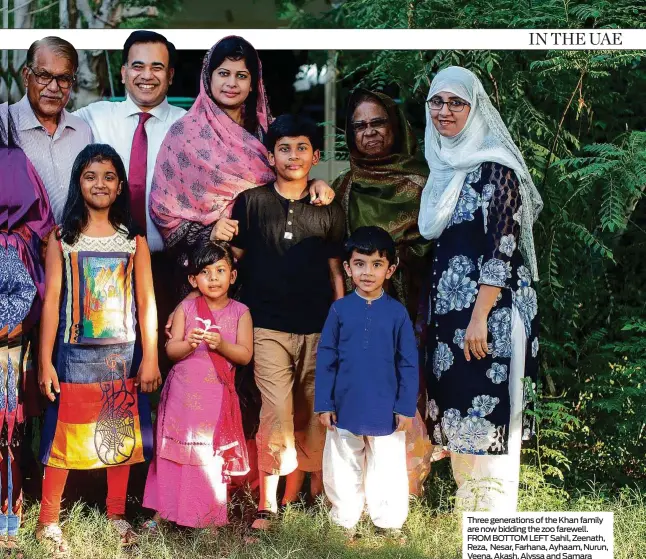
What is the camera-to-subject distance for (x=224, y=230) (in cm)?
442

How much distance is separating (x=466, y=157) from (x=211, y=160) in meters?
1.17

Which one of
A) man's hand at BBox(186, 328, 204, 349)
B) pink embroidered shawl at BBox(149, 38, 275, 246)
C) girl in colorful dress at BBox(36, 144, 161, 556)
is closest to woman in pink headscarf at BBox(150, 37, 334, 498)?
pink embroidered shawl at BBox(149, 38, 275, 246)

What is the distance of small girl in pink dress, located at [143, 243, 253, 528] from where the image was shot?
4367 millimetres

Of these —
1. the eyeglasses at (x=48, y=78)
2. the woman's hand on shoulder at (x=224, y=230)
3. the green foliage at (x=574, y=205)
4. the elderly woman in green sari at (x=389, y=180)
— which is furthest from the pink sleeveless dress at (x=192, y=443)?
the green foliage at (x=574, y=205)

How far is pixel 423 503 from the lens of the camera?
15.6 feet

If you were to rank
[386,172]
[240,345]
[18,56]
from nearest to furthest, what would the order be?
[240,345] → [386,172] → [18,56]

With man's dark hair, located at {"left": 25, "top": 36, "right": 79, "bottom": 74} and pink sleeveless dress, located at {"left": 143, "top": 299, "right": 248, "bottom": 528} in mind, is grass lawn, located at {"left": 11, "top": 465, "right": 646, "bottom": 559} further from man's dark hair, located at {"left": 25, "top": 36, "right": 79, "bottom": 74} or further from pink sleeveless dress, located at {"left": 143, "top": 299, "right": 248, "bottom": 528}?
man's dark hair, located at {"left": 25, "top": 36, "right": 79, "bottom": 74}

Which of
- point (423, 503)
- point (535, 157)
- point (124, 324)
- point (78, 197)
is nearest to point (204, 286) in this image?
point (124, 324)

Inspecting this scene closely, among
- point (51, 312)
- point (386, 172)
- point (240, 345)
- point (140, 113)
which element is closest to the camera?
point (51, 312)

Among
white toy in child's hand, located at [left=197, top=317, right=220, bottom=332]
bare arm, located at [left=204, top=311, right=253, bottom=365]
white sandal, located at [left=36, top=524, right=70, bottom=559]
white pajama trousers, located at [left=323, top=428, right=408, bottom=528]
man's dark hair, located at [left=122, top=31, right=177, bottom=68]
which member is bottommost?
white sandal, located at [left=36, top=524, right=70, bottom=559]

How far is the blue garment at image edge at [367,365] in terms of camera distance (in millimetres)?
4227

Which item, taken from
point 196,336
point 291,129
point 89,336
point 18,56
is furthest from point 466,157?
point 18,56

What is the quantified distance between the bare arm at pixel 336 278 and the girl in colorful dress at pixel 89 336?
2.91ft

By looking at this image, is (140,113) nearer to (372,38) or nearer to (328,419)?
(372,38)
